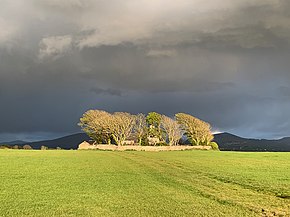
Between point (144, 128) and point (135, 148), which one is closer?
point (135, 148)

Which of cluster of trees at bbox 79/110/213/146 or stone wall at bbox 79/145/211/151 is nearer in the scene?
stone wall at bbox 79/145/211/151

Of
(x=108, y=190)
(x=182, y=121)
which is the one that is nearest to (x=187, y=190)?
(x=108, y=190)

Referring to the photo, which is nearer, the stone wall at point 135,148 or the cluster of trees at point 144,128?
the stone wall at point 135,148

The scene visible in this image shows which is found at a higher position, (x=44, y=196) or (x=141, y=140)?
(x=141, y=140)

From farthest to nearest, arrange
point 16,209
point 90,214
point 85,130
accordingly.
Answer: point 85,130 → point 16,209 → point 90,214

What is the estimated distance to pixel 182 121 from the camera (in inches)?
5527

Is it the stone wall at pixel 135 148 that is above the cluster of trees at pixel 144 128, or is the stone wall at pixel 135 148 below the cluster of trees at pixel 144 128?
below

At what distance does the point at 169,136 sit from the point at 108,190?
11621cm

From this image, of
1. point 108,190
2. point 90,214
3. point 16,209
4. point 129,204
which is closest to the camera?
point 90,214

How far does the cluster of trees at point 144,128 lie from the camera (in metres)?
128

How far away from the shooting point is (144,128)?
13638 cm

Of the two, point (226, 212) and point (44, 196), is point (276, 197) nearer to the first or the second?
point (226, 212)

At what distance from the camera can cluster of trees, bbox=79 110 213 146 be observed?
128125mm

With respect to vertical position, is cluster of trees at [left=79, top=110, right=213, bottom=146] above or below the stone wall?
above
